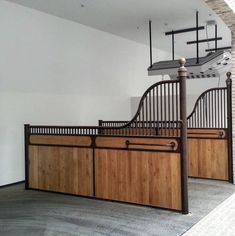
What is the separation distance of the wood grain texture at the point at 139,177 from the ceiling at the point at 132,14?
2760 millimetres

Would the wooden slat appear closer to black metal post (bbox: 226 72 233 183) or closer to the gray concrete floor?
black metal post (bbox: 226 72 233 183)

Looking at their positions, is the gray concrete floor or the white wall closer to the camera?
the gray concrete floor

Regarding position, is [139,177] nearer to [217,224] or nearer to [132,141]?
[132,141]

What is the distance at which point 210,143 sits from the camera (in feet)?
17.4

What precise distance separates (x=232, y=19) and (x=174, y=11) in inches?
60.5

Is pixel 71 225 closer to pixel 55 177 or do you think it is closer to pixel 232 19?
pixel 55 177

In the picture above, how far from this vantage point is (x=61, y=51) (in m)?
6.29

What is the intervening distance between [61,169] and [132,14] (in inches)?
129

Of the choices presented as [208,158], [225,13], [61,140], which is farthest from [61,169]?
[225,13]

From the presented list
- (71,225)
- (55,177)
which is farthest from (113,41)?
(71,225)

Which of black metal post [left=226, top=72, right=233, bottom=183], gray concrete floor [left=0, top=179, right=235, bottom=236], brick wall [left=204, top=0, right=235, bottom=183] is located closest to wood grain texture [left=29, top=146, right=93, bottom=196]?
gray concrete floor [left=0, top=179, right=235, bottom=236]

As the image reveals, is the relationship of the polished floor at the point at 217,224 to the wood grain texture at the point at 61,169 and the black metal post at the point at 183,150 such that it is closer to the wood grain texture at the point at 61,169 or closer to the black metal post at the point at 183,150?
the black metal post at the point at 183,150

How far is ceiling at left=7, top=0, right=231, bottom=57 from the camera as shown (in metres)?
5.47

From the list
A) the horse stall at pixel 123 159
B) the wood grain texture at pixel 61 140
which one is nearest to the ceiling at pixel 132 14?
the horse stall at pixel 123 159
